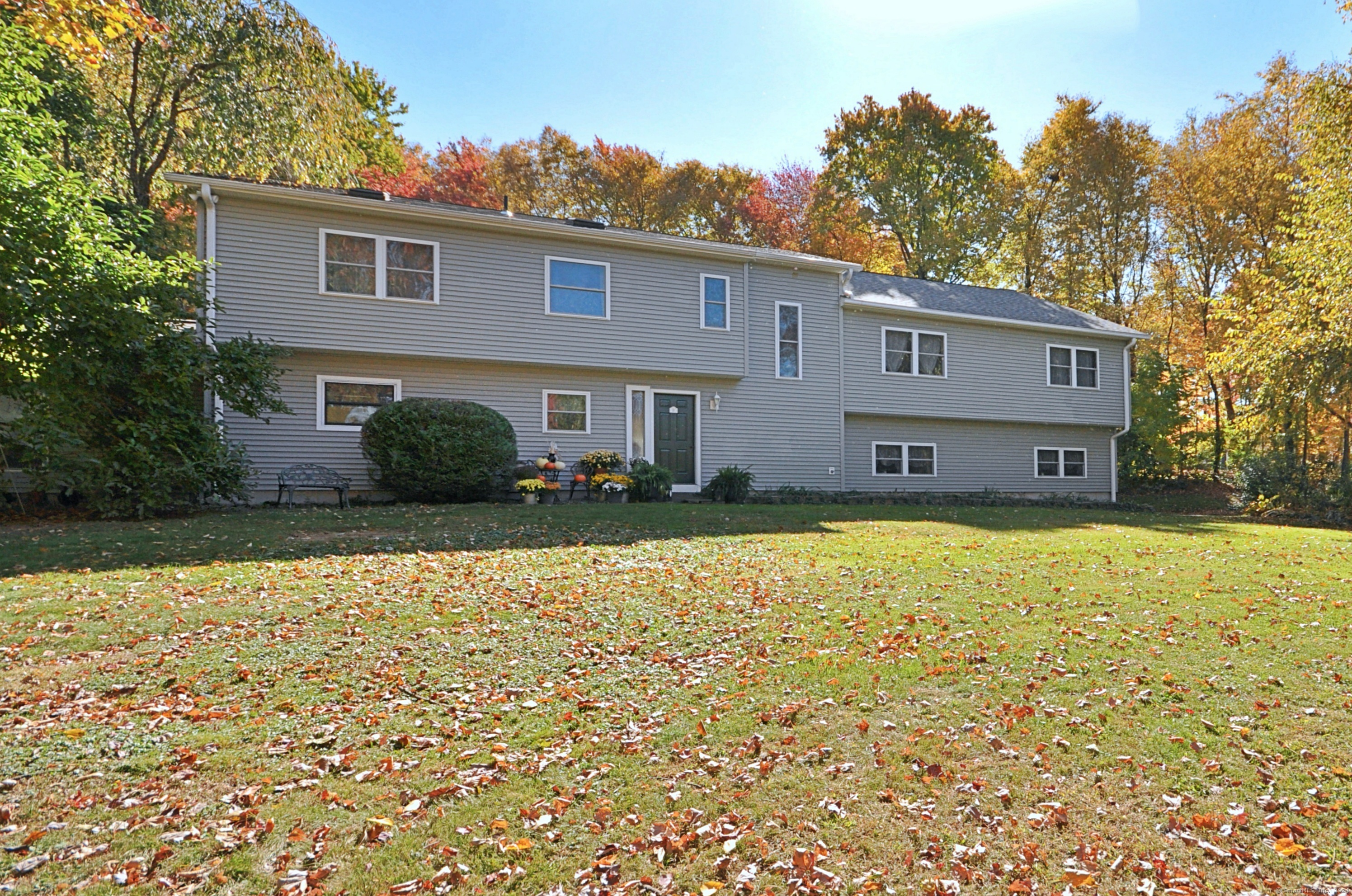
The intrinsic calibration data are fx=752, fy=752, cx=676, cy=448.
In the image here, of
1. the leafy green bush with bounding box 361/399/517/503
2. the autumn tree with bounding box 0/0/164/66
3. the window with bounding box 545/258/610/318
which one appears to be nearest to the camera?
the autumn tree with bounding box 0/0/164/66

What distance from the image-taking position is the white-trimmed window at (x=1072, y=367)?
20.6m

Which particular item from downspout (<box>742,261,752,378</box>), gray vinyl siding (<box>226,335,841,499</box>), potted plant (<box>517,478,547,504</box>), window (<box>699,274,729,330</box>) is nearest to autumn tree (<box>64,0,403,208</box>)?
gray vinyl siding (<box>226,335,841,499</box>)

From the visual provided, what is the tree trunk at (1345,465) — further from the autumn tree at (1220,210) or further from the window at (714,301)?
the window at (714,301)

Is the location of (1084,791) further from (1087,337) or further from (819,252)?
(819,252)

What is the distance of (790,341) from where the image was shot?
1734cm

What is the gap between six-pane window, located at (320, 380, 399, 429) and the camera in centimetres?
1359

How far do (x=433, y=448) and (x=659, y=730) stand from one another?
9.36 metres

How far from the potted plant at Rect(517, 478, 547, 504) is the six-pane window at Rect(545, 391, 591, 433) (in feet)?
6.52

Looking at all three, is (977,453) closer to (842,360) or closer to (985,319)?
(985,319)

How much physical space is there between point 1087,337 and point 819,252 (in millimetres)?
11638

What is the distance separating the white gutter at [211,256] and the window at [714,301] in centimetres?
900

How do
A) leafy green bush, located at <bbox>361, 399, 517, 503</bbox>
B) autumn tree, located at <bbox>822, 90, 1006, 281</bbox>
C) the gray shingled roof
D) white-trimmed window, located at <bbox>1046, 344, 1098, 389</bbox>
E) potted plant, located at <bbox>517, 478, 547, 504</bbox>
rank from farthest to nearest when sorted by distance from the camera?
autumn tree, located at <bbox>822, 90, 1006, 281</bbox> → white-trimmed window, located at <bbox>1046, 344, 1098, 389</bbox> → the gray shingled roof → potted plant, located at <bbox>517, 478, 547, 504</bbox> → leafy green bush, located at <bbox>361, 399, 517, 503</bbox>

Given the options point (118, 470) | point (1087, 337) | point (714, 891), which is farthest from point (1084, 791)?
point (1087, 337)

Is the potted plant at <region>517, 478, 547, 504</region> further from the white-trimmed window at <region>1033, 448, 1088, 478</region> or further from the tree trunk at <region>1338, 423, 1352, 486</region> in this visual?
the tree trunk at <region>1338, 423, 1352, 486</region>
